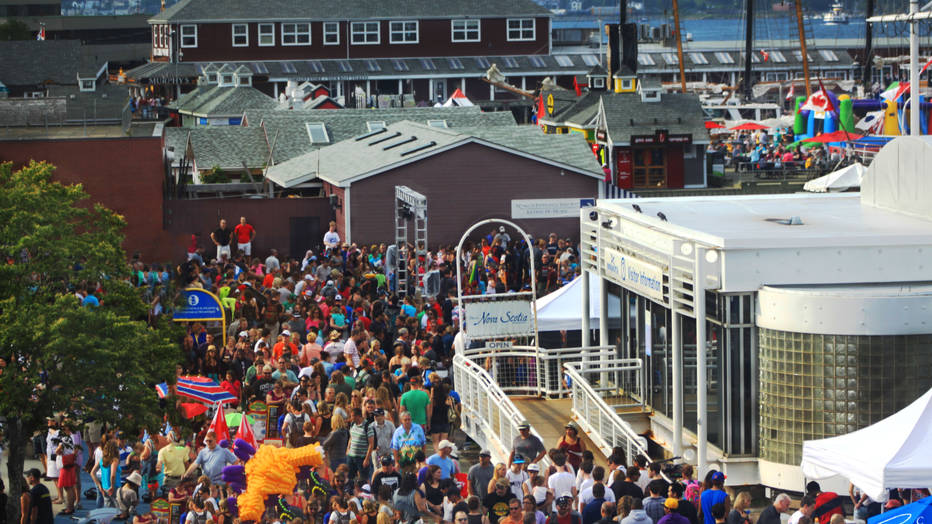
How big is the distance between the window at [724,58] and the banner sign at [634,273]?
329ft

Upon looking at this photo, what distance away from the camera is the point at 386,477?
48.0 feet

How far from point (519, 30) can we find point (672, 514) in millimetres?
81635

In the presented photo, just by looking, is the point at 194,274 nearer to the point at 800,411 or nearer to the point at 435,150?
the point at 435,150

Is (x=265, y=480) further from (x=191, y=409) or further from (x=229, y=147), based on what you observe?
(x=229, y=147)

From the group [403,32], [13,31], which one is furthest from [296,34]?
[13,31]

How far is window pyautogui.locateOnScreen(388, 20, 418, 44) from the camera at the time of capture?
297 ft

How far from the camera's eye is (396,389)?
19516 mm

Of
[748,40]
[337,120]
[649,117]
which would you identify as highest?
[748,40]

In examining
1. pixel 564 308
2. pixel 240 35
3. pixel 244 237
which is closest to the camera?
pixel 564 308

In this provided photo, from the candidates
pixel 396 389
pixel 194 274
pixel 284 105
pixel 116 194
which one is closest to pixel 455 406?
pixel 396 389

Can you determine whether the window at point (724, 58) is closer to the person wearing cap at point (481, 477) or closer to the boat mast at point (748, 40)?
the boat mast at point (748, 40)

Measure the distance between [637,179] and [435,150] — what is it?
42.7 ft

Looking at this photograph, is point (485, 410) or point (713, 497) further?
point (485, 410)

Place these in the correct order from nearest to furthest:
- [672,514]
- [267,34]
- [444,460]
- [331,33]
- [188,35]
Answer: [672,514] < [444,460] < [188,35] < [267,34] < [331,33]
